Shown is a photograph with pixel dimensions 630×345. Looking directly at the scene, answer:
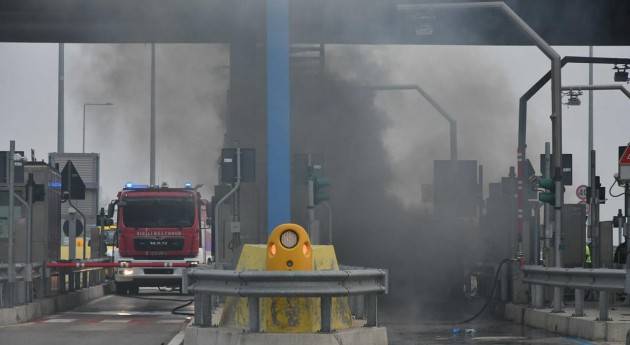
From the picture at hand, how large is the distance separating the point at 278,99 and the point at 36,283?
18.3ft

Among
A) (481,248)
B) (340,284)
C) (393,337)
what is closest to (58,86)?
(481,248)

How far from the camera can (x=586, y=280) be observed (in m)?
18.8

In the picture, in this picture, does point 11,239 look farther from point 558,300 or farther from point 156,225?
point 156,225

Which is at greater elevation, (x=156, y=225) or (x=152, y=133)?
(x=152, y=133)

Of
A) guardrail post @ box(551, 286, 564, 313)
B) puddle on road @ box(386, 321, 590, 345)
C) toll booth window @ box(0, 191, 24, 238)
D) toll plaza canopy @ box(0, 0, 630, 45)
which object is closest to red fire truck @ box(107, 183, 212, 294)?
toll plaza canopy @ box(0, 0, 630, 45)

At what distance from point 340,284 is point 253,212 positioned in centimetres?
1853

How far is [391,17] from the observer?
3062 centimetres

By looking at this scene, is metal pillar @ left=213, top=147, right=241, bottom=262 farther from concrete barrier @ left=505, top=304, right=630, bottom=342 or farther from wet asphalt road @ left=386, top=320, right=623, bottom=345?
concrete barrier @ left=505, top=304, right=630, bottom=342

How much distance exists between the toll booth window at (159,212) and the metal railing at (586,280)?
15422mm

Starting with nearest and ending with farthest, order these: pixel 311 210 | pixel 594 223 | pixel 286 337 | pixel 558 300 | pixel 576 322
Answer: pixel 286 337, pixel 576 322, pixel 558 300, pixel 311 210, pixel 594 223

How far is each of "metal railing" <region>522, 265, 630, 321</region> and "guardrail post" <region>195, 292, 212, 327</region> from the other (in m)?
5.07

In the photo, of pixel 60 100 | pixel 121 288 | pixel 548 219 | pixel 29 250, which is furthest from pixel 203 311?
pixel 60 100

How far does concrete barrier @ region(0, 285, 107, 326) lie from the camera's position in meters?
22.4

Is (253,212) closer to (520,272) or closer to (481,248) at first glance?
(481,248)
